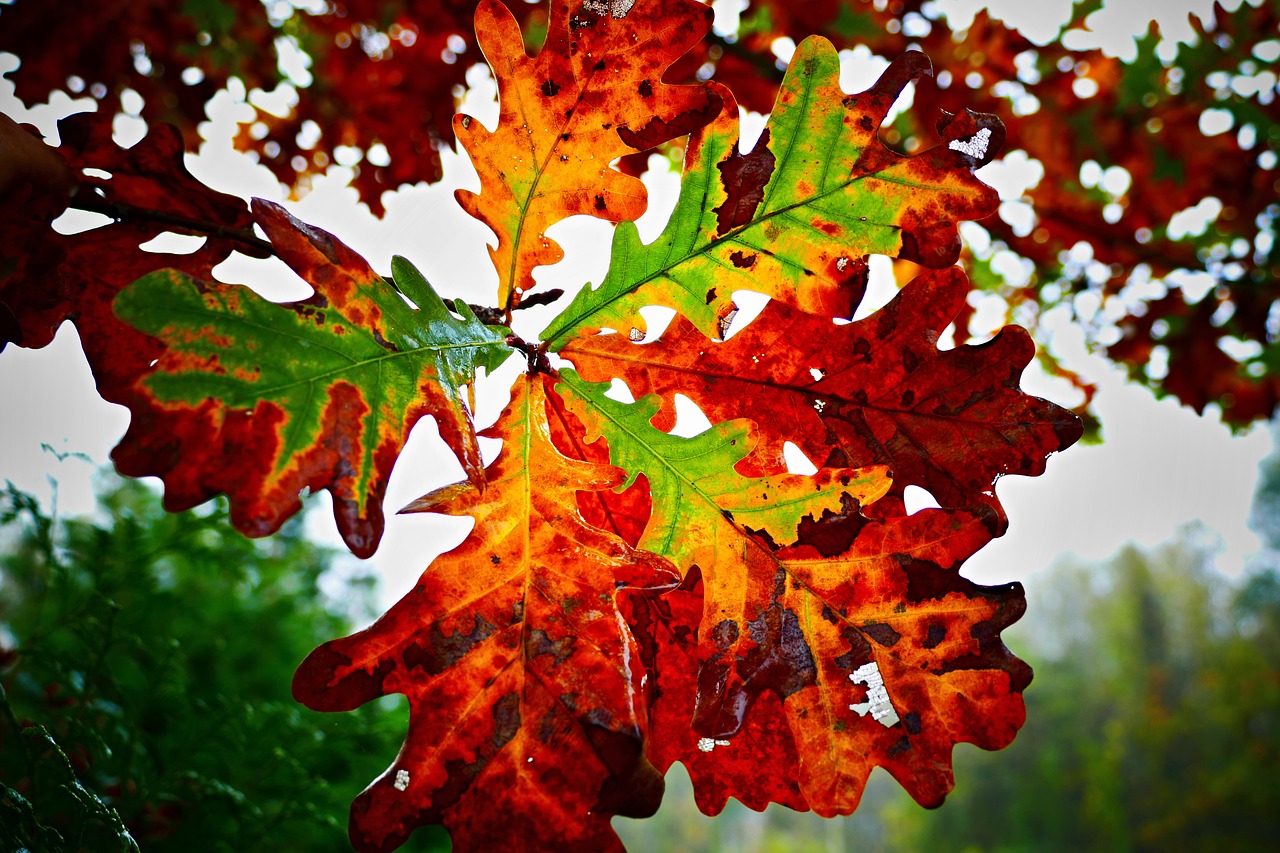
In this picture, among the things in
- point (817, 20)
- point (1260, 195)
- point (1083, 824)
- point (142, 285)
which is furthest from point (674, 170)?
point (1083, 824)

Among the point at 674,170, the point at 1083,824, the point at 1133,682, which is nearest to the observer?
the point at 674,170

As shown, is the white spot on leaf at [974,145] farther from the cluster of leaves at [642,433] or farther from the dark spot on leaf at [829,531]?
the dark spot on leaf at [829,531]

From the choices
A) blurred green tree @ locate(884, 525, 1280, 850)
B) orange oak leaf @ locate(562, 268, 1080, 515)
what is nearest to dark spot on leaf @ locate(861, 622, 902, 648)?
orange oak leaf @ locate(562, 268, 1080, 515)

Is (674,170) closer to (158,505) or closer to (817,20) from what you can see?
(817,20)

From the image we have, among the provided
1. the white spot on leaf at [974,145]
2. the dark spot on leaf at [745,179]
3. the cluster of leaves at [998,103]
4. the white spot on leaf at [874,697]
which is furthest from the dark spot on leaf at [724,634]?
the cluster of leaves at [998,103]

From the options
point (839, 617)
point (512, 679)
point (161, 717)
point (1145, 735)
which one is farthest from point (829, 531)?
point (1145, 735)

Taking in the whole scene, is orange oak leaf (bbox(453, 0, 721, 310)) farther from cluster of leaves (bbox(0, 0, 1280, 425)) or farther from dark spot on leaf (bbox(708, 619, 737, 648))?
cluster of leaves (bbox(0, 0, 1280, 425))
